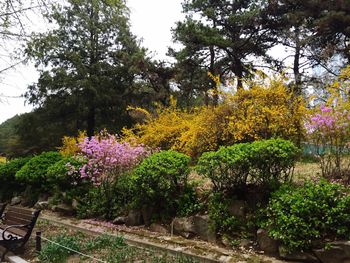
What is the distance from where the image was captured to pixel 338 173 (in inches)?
249

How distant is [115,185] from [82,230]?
1263mm

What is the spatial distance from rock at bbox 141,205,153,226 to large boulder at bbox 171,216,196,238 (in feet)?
2.45

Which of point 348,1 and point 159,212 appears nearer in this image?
point 159,212

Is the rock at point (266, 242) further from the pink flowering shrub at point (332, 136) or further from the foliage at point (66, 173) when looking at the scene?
the foliage at point (66, 173)

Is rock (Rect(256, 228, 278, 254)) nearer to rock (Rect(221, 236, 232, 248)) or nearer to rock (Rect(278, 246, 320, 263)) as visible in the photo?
rock (Rect(278, 246, 320, 263))

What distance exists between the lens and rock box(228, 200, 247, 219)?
574 centimetres

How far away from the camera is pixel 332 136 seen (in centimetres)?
646

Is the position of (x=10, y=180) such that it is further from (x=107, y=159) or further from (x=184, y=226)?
(x=184, y=226)

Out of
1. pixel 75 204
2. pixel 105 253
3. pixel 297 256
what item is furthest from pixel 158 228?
pixel 75 204

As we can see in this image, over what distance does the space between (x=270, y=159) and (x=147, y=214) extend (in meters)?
2.93

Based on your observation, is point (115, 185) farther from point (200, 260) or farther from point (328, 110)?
point (328, 110)

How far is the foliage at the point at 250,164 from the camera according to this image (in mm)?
5559

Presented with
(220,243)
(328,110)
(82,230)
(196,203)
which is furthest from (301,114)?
(82,230)

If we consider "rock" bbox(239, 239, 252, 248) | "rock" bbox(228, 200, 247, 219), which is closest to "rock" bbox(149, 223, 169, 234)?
"rock" bbox(228, 200, 247, 219)
